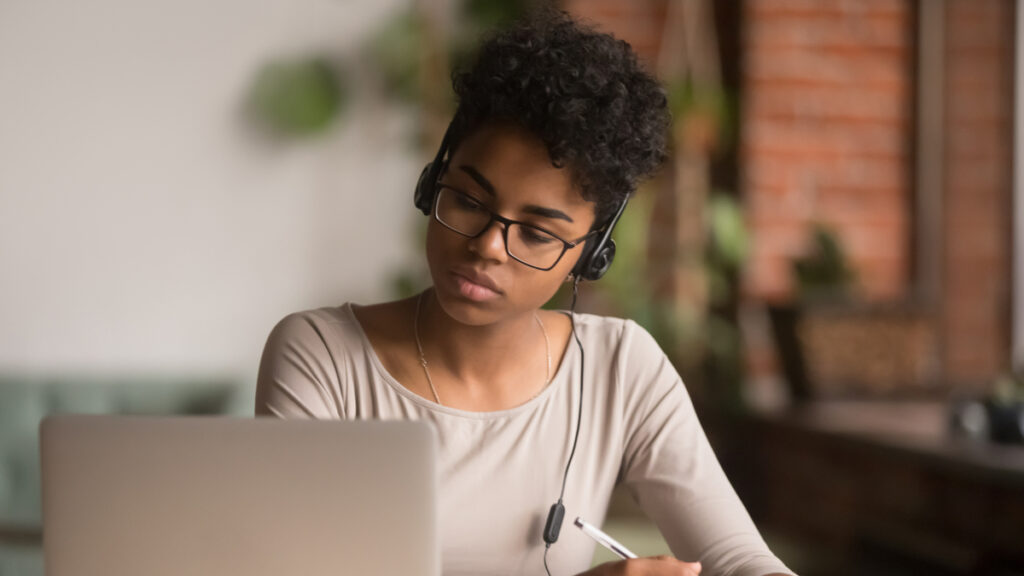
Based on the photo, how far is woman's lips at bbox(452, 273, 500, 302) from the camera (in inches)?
46.7

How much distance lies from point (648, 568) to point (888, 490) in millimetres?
1622

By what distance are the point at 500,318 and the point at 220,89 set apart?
7.58 ft

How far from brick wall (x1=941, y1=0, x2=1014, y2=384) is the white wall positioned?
1741mm

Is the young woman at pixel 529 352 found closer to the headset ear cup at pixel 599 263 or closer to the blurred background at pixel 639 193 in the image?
the headset ear cup at pixel 599 263

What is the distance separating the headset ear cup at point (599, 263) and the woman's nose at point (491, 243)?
15 centimetres

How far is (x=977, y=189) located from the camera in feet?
11.0

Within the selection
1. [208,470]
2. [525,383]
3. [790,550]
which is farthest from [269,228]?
[208,470]

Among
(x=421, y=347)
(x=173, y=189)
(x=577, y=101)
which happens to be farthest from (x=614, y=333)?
(x=173, y=189)

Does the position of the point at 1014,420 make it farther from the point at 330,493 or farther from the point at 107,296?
the point at 107,296

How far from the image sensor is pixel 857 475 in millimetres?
2576

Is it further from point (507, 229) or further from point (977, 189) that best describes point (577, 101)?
point (977, 189)

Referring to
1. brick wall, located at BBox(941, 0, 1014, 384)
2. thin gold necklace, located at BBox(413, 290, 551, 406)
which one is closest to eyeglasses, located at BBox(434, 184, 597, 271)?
thin gold necklace, located at BBox(413, 290, 551, 406)

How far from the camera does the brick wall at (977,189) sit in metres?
3.31

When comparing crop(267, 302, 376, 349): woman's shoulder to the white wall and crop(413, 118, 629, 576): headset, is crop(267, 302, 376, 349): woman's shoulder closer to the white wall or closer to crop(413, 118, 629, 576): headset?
crop(413, 118, 629, 576): headset
